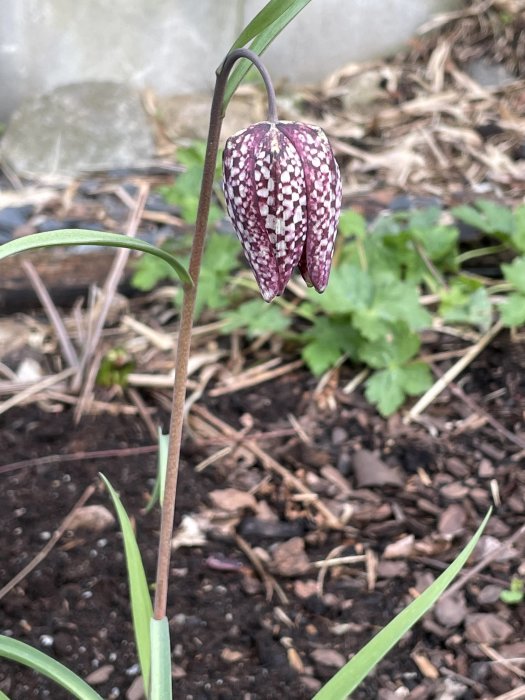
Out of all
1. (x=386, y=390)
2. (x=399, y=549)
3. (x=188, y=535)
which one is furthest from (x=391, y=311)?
(x=188, y=535)

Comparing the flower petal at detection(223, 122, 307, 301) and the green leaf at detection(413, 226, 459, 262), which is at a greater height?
the flower petal at detection(223, 122, 307, 301)

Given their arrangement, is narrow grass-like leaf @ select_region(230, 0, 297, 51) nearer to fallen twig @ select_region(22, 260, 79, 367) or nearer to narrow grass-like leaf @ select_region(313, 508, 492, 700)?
narrow grass-like leaf @ select_region(313, 508, 492, 700)

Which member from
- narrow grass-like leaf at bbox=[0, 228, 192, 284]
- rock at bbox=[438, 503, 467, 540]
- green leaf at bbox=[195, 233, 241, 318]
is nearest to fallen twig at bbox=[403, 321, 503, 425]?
rock at bbox=[438, 503, 467, 540]

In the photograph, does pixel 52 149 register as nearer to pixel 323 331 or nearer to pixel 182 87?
pixel 182 87

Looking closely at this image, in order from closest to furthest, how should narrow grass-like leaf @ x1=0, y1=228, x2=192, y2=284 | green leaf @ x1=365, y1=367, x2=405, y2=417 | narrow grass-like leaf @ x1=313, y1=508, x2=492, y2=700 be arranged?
narrow grass-like leaf @ x1=0, y1=228, x2=192, y2=284, narrow grass-like leaf @ x1=313, y1=508, x2=492, y2=700, green leaf @ x1=365, y1=367, x2=405, y2=417

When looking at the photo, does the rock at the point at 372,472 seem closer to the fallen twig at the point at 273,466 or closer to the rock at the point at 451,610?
the fallen twig at the point at 273,466

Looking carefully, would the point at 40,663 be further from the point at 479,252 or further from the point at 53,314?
the point at 479,252

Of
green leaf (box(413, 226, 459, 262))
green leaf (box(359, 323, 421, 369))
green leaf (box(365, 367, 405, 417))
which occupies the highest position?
green leaf (box(413, 226, 459, 262))
